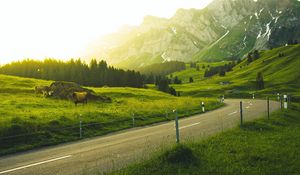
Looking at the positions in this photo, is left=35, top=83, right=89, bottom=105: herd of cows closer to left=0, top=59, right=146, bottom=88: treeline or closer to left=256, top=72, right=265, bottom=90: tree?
left=0, top=59, right=146, bottom=88: treeline

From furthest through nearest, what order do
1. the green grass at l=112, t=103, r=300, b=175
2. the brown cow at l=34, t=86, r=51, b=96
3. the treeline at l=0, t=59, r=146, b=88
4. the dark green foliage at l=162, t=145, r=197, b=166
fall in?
the treeline at l=0, t=59, r=146, b=88
the brown cow at l=34, t=86, r=51, b=96
the dark green foliage at l=162, t=145, r=197, b=166
the green grass at l=112, t=103, r=300, b=175

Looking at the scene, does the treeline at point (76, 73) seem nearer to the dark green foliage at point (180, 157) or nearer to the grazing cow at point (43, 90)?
the grazing cow at point (43, 90)

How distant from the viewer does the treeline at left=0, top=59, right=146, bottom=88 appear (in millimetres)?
126375

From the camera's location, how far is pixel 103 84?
126m

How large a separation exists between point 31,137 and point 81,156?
311 inches

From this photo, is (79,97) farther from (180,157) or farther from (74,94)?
(180,157)

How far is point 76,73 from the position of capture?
128m

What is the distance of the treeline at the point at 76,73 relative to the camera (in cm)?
12638

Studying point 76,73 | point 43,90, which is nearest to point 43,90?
point 43,90

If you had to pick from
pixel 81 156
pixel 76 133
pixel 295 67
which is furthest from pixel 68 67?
pixel 81 156

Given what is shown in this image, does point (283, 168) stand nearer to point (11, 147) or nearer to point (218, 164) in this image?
point (218, 164)

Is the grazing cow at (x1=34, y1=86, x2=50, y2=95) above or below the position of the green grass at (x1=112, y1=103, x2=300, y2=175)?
above

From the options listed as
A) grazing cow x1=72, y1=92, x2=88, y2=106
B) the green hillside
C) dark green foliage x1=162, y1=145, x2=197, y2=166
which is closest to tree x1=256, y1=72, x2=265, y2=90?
the green hillside

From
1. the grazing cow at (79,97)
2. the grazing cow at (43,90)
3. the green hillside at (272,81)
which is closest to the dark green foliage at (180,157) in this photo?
the grazing cow at (79,97)
